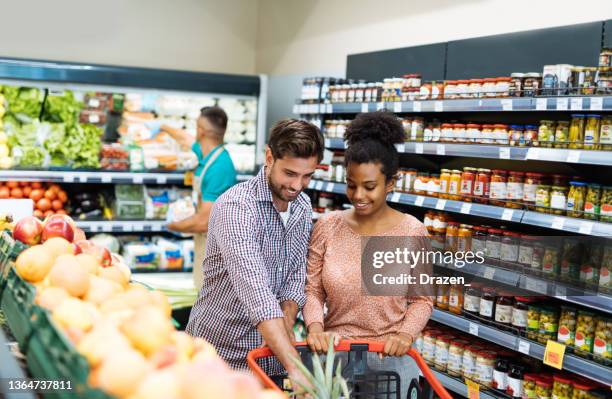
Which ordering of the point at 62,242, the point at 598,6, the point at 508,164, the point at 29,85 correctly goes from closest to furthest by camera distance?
the point at 62,242
the point at 598,6
the point at 508,164
the point at 29,85

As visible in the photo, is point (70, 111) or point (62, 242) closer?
point (62, 242)

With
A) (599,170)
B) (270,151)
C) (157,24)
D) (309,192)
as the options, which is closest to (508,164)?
(599,170)

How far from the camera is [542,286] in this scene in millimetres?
3869

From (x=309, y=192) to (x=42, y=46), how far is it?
376 centimetres

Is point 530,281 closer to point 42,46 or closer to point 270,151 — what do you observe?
point 270,151

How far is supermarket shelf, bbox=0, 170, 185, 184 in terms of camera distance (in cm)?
599

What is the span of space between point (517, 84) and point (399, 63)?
1898mm

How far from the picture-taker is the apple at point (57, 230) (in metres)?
2.33

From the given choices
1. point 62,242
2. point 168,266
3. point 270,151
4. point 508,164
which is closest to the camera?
point 62,242

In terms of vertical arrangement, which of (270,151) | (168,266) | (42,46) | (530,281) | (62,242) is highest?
(42,46)

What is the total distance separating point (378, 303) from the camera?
8.45ft

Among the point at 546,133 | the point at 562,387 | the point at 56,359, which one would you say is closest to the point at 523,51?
the point at 546,133

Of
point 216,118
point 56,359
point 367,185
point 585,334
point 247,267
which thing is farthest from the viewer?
point 216,118

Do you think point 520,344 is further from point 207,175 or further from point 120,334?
point 120,334
